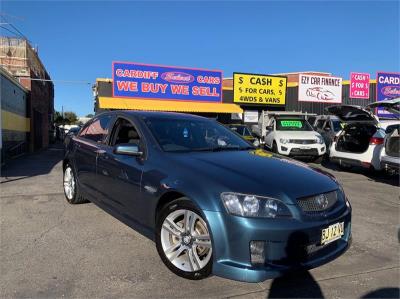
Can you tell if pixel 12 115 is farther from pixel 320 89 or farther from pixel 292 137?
pixel 320 89

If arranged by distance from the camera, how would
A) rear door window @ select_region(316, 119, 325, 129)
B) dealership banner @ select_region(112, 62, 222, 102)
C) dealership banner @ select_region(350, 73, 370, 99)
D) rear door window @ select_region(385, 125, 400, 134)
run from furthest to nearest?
dealership banner @ select_region(350, 73, 370, 99) < dealership banner @ select_region(112, 62, 222, 102) < rear door window @ select_region(316, 119, 325, 129) < rear door window @ select_region(385, 125, 400, 134)

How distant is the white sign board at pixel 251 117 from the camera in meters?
28.0

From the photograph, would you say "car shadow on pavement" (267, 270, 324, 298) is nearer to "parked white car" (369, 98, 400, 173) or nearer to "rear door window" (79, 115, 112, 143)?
"rear door window" (79, 115, 112, 143)

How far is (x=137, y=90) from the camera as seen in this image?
78.8 feet

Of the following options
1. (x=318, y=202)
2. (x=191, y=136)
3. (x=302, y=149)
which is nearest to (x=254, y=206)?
(x=318, y=202)

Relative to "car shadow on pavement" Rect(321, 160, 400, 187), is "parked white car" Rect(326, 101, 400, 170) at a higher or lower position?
higher

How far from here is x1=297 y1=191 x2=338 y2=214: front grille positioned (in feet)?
11.8

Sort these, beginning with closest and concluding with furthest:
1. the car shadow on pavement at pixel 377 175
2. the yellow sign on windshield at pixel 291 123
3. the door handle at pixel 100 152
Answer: the door handle at pixel 100 152, the car shadow on pavement at pixel 377 175, the yellow sign on windshield at pixel 291 123

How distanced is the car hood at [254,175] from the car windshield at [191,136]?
0.31 meters

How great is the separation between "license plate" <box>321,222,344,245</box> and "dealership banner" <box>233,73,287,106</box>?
71.6ft

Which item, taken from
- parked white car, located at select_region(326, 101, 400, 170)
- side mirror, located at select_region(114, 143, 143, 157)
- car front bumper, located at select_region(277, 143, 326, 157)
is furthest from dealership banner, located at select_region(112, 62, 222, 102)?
side mirror, located at select_region(114, 143, 143, 157)

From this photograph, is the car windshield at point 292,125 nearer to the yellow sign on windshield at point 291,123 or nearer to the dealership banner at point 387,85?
the yellow sign on windshield at point 291,123

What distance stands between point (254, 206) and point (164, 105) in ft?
69.6

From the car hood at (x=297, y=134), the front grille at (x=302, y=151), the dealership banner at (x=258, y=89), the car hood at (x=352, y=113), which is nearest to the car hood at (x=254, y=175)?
the car hood at (x=352, y=113)
